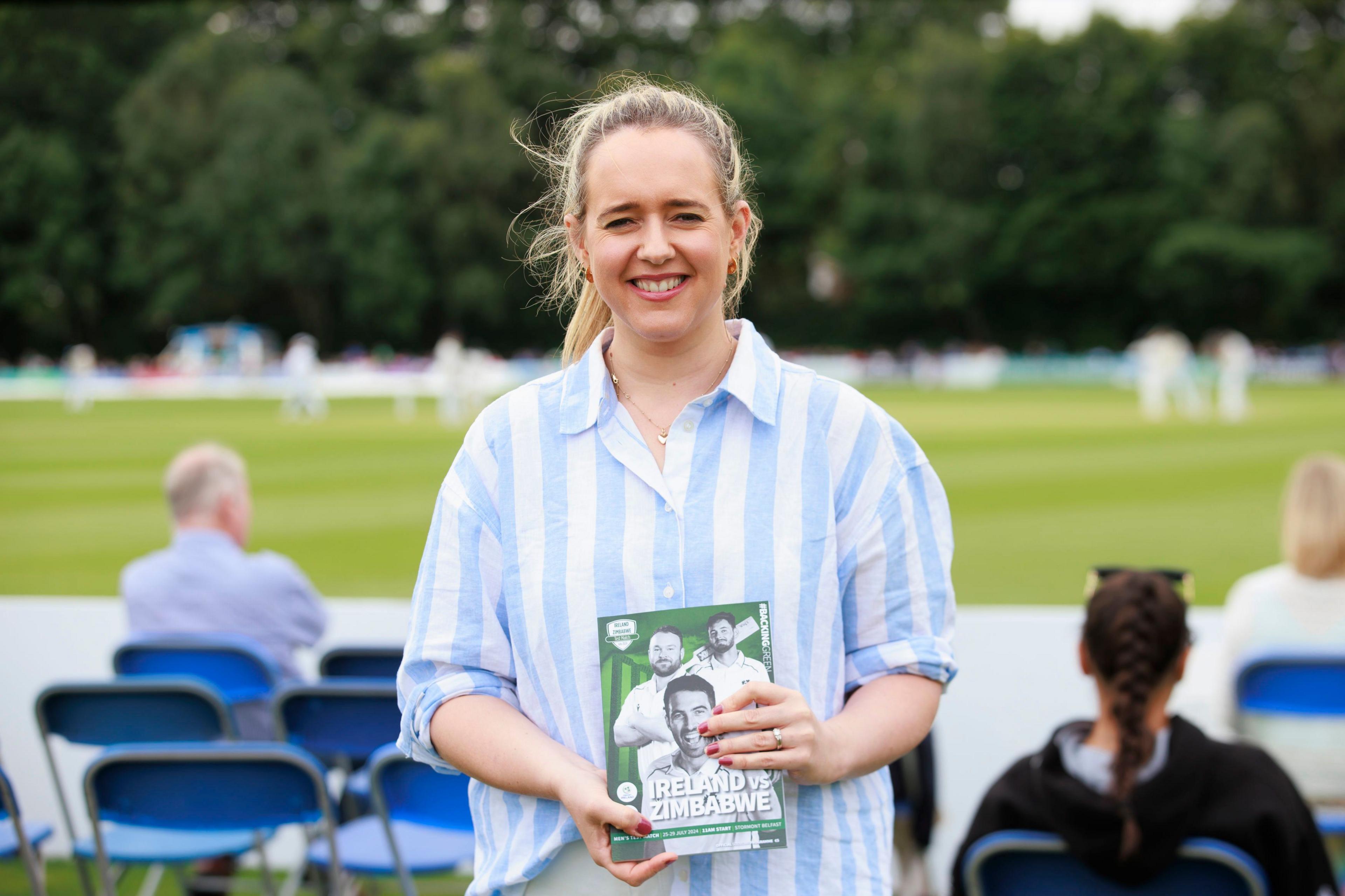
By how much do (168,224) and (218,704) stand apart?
5881 cm

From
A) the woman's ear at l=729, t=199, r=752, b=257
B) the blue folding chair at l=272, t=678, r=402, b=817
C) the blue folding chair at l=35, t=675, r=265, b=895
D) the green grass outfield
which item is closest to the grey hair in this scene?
the blue folding chair at l=35, t=675, r=265, b=895

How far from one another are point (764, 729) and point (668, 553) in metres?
0.30

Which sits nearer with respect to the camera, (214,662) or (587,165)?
(587,165)

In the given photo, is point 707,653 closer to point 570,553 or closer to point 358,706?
point 570,553

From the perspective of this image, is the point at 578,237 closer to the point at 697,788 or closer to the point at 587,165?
the point at 587,165

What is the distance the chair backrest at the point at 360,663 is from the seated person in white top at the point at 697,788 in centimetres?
278

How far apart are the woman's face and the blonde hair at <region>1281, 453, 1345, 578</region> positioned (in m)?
3.27

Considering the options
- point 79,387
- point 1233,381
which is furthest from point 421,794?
point 79,387

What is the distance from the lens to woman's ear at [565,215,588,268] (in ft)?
7.10

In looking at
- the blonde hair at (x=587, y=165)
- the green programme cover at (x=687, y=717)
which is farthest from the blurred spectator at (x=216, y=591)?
the green programme cover at (x=687, y=717)

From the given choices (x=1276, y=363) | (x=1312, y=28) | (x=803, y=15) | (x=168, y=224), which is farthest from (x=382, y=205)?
(x=1312, y=28)

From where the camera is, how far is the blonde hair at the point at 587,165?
2.07 meters

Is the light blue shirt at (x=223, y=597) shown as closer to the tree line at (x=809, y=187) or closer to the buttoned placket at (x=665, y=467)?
the buttoned placket at (x=665, y=467)

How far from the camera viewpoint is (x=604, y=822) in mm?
1835
